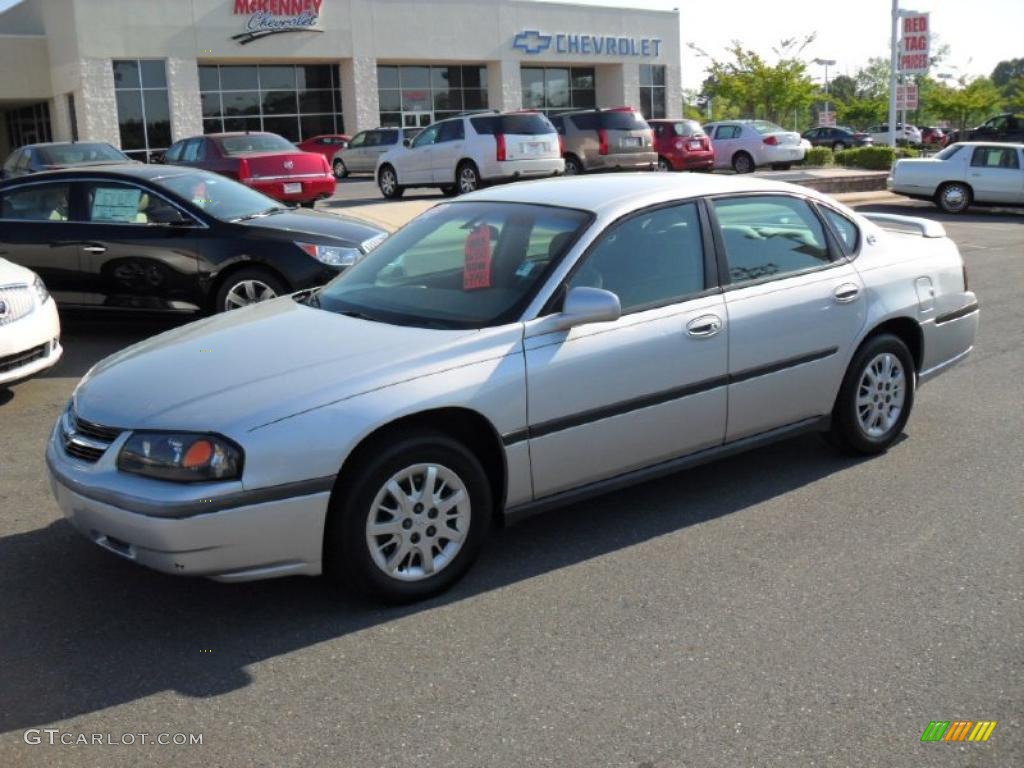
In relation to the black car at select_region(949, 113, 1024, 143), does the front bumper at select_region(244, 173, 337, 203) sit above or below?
below

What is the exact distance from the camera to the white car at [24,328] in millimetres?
7254

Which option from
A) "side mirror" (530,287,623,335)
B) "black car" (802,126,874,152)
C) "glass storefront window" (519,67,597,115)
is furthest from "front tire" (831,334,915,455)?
"black car" (802,126,874,152)

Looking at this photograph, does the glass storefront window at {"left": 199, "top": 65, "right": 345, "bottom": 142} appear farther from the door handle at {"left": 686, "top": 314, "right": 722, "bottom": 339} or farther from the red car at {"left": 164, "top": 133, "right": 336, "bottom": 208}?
the door handle at {"left": 686, "top": 314, "right": 722, "bottom": 339}

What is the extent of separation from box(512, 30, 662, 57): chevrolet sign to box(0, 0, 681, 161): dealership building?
0.06 metres

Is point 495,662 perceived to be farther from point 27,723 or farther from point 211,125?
point 211,125

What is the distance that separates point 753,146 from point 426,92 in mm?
18810

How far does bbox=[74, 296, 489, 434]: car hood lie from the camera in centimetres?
409

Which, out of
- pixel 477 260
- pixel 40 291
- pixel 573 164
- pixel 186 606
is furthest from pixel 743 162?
pixel 186 606

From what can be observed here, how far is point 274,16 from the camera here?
41156 mm

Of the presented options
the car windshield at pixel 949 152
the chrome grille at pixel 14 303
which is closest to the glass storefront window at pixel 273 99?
the car windshield at pixel 949 152

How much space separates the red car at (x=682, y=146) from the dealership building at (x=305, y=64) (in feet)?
60.1

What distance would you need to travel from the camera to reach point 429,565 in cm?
436

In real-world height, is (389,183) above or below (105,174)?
below

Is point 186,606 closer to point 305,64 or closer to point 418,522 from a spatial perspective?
point 418,522
